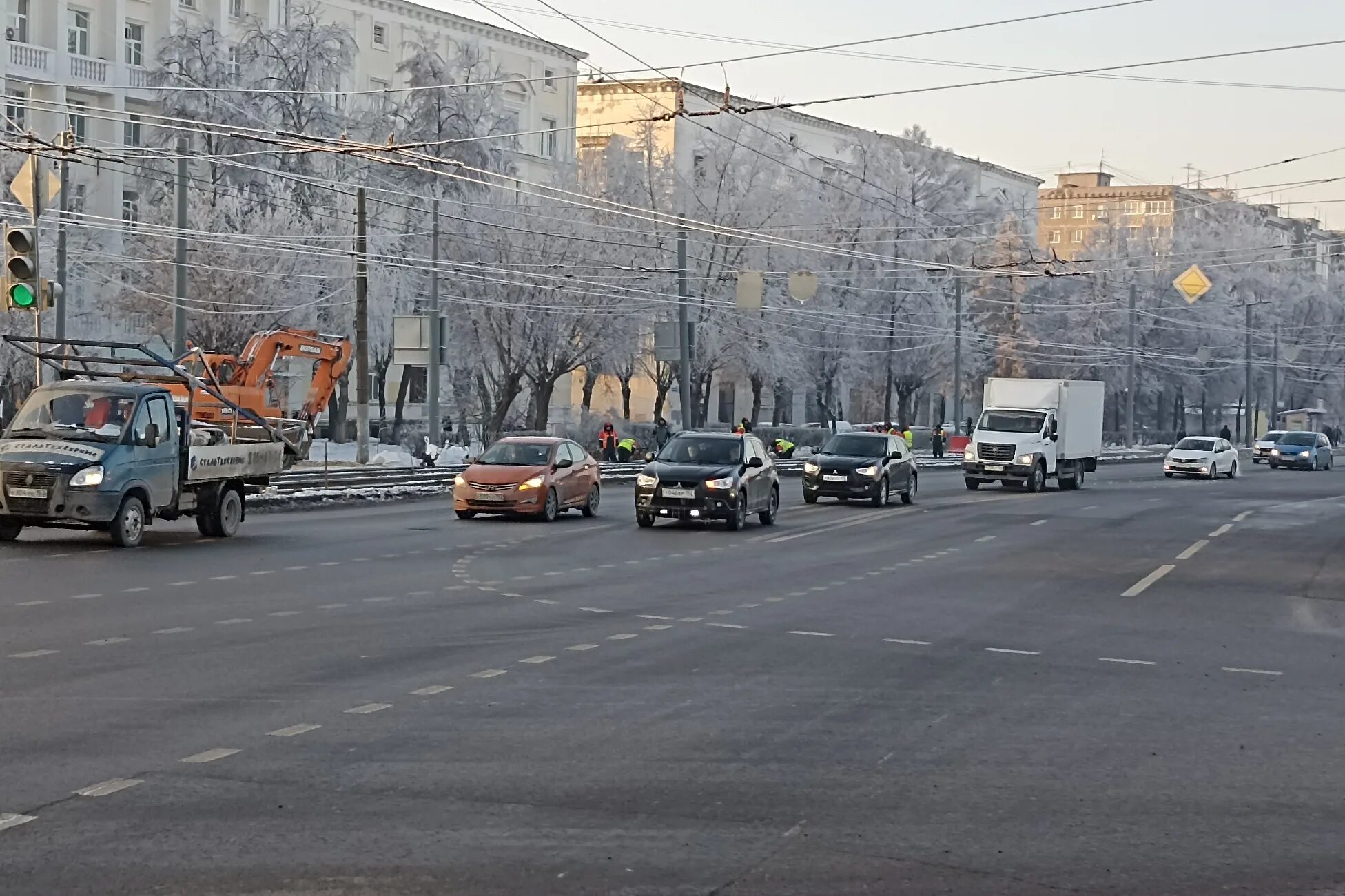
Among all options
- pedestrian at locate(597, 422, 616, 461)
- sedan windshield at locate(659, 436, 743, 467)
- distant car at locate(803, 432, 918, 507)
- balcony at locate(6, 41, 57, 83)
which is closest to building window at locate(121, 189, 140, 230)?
balcony at locate(6, 41, 57, 83)

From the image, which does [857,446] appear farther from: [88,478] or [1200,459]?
[1200,459]

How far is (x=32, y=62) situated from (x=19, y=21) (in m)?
1.83

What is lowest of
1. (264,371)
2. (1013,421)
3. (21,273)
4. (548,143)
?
(1013,421)

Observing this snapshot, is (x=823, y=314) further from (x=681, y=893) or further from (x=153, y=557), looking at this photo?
(x=681, y=893)

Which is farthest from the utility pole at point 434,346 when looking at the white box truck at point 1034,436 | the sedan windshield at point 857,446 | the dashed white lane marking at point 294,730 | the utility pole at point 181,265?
the dashed white lane marking at point 294,730

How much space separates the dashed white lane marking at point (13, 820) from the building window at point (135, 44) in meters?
62.7

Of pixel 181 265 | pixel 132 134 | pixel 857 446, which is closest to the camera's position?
pixel 857 446

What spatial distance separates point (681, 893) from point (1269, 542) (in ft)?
78.8

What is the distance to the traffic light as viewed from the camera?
2242 centimetres

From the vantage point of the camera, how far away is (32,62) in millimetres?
60375

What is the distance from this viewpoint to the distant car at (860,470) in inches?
1400

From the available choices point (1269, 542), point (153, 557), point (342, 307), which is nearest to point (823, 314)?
point (342, 307)

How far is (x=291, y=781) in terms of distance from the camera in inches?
310

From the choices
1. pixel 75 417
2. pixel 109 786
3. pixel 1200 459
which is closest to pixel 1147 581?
pixel 75 417
